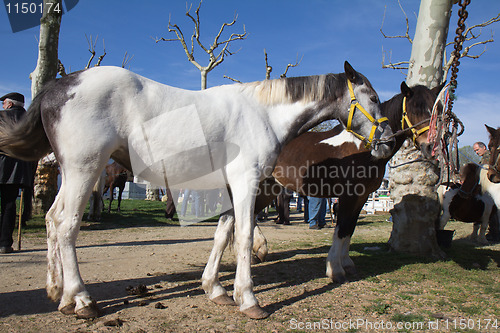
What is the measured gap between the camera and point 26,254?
4910mm

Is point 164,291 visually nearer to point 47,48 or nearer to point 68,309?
point 68,309

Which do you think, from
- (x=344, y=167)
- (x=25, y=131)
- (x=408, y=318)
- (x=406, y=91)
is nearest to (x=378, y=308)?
(x=408, y=318)

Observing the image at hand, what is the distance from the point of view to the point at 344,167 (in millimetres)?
4359

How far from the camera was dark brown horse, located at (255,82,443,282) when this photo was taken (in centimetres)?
423

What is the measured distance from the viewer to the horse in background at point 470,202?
7391 mm

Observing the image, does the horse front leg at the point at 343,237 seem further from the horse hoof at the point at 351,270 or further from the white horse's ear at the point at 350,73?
the white horse's ear at the point at 350,73

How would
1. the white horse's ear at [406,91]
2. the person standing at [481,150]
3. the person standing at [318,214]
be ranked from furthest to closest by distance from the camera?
1. the person standing at [318,214]
2. the person standing at [481,150]
3. the white horse's ear at [406,91]

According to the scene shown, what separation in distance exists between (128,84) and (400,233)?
457 centimetres

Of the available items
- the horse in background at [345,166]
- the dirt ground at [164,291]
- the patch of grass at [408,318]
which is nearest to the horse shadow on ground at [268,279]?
the dirt ground at [164,291]

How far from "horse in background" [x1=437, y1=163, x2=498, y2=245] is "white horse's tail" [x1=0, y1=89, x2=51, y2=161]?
7593 millimetres

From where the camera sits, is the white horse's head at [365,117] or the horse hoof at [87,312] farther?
the white horse's head at [365,117]

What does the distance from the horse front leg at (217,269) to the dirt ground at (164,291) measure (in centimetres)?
10

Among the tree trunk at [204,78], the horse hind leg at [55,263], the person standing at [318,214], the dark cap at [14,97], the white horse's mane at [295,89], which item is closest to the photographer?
the horse hind leg at [55,263]

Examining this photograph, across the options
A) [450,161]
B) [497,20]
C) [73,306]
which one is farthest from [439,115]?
[497,20]
